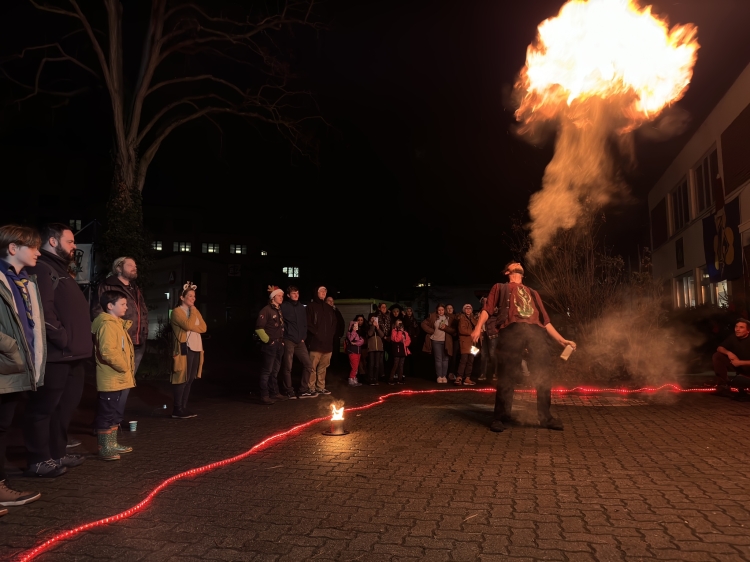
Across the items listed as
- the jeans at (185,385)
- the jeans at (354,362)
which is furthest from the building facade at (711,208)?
the jeans at (185,385)

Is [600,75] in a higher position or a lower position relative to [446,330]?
higher

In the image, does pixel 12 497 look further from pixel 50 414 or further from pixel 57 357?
pixel 57 357

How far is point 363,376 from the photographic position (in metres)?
15.7

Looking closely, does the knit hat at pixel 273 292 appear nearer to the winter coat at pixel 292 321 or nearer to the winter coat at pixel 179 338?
the winter coat at pixel 292 321

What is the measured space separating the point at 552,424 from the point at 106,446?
A: 520cm

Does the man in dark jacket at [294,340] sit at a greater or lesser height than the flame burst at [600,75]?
lesser

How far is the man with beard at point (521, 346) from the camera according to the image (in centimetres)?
776

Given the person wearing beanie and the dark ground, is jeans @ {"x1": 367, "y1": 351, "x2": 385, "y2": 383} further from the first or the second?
the dark ground

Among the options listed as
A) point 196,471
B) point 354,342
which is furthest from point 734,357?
point 196,471

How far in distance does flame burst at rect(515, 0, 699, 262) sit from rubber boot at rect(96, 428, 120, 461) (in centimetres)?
882

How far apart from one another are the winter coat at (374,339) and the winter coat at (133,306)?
7.11 m

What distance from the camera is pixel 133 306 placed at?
773cm

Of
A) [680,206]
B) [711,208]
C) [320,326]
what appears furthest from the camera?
[680,206]

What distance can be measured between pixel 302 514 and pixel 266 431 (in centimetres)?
360
